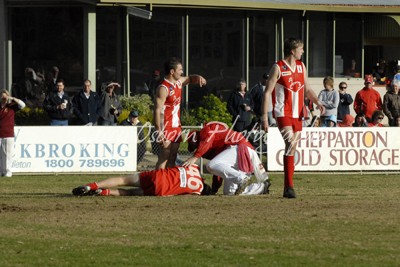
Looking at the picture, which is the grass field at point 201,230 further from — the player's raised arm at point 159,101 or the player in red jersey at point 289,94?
the player's raised arm at point 159,101

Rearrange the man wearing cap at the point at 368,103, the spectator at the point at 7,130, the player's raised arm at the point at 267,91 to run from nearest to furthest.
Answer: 1. the player's raised arm at the point at 267,91
2. the spectator at the point at 7,130
3. the man wearing cap at the point at 368,103

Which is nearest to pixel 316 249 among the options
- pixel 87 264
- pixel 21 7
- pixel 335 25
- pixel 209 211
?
pixel 87 264

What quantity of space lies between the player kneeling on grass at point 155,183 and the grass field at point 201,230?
20 centimetres

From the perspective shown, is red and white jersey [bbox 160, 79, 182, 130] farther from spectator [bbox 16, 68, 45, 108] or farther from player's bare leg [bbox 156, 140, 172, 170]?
spectator [bbox 16, 68, 45, 108]

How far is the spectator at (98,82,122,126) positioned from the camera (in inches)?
1063

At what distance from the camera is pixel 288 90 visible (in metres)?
16.5

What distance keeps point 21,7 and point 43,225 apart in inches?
696

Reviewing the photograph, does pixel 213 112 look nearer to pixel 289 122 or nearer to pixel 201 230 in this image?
pixel 289 122

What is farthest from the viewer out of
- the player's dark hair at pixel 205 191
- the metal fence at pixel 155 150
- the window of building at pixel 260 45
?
the window of building at pixel 260 45

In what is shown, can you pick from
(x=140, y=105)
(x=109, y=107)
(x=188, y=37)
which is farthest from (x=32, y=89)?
(x=188, y=37)

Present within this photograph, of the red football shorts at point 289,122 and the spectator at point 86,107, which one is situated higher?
the spectator at point 86,107

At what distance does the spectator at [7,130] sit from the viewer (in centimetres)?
2266

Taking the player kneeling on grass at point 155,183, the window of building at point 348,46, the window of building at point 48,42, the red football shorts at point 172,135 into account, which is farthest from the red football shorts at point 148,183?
the window of building at point 348,46

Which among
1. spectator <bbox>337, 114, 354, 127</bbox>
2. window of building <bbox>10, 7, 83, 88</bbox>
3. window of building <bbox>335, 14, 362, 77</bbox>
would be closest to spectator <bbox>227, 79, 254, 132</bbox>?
spectator <bbox>337, 114, 354, 127</bbox>
